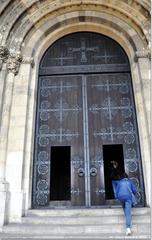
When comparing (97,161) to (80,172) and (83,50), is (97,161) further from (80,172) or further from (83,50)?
(83,50)

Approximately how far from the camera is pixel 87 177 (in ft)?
22.2

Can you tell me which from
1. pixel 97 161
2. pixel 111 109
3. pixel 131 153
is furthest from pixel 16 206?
pixel 111 109

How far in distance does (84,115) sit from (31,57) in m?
2.35

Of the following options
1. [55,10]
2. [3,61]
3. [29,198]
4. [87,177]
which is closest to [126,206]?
[87,177]

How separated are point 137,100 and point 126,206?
3257 millimetres

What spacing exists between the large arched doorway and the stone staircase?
32.1 inches

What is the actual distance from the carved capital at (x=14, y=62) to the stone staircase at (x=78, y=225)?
12.9 feet

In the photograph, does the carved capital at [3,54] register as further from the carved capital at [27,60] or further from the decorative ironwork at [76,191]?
the decorative ironwork at [76,191]

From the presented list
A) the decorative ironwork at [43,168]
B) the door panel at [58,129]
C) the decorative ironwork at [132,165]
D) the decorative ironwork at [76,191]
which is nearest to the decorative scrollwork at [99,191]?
the door panel at [58,129]

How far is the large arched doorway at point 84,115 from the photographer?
267 inches

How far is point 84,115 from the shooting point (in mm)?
7453

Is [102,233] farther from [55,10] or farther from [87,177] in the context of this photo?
[55,10]

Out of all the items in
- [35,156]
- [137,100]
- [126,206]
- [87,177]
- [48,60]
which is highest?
[48,60]

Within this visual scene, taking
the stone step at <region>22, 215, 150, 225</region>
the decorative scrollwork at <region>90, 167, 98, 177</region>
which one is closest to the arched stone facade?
the stone step at <region>22, 215, 150, 225</region>
